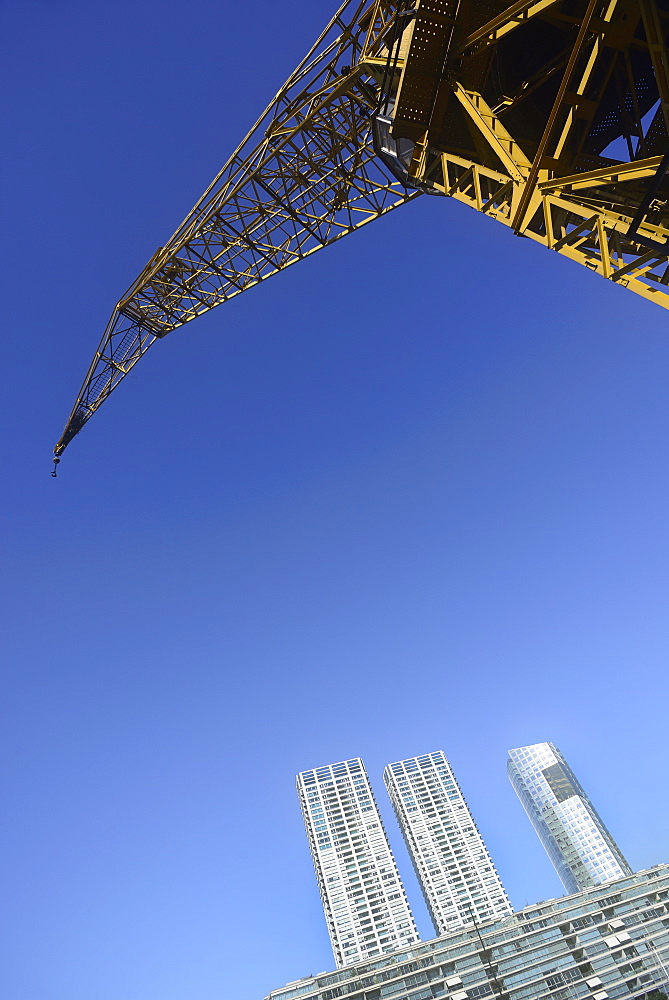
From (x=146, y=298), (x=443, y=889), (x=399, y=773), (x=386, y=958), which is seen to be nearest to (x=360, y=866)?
(x=443, y=889)

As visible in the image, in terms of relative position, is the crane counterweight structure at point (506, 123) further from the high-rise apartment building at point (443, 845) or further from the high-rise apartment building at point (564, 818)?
the high-rise apartment building at point (564, 818)

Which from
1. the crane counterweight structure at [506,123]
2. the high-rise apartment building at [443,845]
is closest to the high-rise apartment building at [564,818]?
the high-rise apartment building at [443,845]

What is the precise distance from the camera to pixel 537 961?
3803cm

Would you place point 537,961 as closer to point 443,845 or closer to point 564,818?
point 443,845

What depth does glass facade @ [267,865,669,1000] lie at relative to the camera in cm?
3638

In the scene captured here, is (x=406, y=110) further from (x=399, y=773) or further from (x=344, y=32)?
(x=399, y=773)

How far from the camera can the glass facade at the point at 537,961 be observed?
3638 cm

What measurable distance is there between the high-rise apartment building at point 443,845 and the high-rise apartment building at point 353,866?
496 centimetres

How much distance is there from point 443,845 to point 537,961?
1543 inches

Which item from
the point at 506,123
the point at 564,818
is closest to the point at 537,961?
the point at 506,123

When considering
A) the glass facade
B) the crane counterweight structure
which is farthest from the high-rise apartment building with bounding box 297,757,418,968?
the crane counterweight structure

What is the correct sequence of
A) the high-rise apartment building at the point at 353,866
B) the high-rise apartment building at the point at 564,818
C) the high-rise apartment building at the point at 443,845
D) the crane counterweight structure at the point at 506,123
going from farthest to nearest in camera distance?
1. the high-rise apartment building at the point at 564,818
2. the high-rise apartment building at the point at 443,845
3. the high-rise apartment building at the point at 353,866
4. the crane counterweight structure at the point at 506,123

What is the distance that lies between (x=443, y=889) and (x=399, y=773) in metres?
17.5

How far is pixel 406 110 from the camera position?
7.08m
